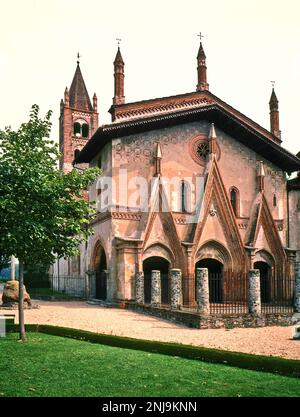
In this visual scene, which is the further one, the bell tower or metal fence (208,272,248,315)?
the bell tower

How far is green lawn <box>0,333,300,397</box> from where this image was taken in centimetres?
773

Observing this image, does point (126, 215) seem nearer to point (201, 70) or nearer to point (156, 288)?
point (156, 288)

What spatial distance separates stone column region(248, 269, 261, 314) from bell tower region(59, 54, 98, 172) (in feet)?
134

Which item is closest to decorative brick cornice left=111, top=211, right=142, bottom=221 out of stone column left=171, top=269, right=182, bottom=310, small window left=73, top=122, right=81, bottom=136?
stone column left=171, top=269, right=182, bottom=310

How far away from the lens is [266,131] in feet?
101

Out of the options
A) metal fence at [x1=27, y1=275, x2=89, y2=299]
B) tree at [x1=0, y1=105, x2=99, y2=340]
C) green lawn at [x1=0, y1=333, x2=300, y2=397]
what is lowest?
metal fence at [x1=27, y1=275, x2=89, y2=299]

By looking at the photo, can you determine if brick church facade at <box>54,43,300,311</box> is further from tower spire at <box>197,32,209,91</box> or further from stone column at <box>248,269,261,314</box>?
stone column at <box>248,269,261,314</box>

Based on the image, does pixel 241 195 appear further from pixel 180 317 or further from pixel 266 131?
pixel 180 317

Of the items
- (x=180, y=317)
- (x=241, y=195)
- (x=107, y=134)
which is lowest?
(x=180, y=317)

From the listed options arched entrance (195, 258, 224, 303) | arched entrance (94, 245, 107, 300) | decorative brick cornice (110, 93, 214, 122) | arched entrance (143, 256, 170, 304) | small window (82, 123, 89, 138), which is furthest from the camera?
small window (82, 123, 89, 138)

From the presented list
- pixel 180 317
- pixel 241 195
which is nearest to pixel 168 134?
pixel 241 195

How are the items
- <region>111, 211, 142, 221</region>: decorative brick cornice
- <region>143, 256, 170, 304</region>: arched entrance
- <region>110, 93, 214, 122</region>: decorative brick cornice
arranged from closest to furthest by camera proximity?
<region>111, 211, 142, 221</region>: decorative brick cornice
<region>143, 256, 170, 304</region>: arched entrance
<region>110, 93, 214, 122</region>: decorative brick cornice

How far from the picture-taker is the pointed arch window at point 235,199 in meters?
28.9
